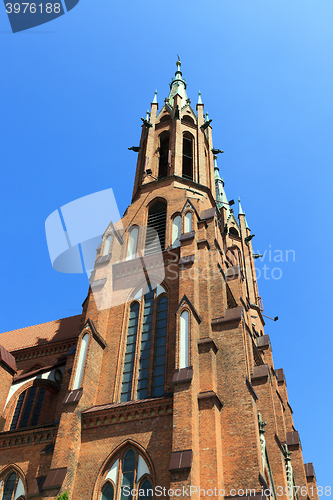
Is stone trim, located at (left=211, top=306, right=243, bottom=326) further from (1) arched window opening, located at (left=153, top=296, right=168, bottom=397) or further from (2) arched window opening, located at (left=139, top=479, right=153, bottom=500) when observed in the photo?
(2) arched window opening, located at (left=139, top=479, right=153, bottom=500)

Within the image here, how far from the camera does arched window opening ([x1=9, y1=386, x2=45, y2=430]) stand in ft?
68.4

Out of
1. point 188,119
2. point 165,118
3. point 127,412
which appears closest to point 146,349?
point 127,412

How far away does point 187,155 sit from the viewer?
29.9 meters

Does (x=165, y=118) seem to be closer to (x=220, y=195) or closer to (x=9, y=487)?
(x=220, y=195)

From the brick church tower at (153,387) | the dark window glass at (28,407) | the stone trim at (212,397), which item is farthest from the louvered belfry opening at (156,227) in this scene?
the stone trim at (212,397)

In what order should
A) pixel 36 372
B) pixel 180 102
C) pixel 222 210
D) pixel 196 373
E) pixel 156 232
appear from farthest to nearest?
1. pixel 222 210
2. pixel 180 102
3. pixel 156 232
4. pixel 36 372
5. pixel 196 373

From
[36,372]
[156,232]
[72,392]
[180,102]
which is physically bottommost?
[72,392]

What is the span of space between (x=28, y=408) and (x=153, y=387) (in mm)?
7752

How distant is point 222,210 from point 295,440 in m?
19.8

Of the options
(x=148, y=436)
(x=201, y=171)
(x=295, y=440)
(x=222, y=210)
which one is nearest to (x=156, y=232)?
(x=201, y=171)

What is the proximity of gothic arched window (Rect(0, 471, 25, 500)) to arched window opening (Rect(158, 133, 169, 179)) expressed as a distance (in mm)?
17429

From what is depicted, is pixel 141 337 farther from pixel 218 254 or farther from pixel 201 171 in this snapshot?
pixel 201 171

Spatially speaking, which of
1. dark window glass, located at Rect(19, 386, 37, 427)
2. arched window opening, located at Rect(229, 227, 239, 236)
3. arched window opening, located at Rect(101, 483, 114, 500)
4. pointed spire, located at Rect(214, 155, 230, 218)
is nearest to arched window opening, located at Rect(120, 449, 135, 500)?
arched window opening, located at Rect(101, 483, 114, 500)

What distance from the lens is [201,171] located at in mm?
27969
